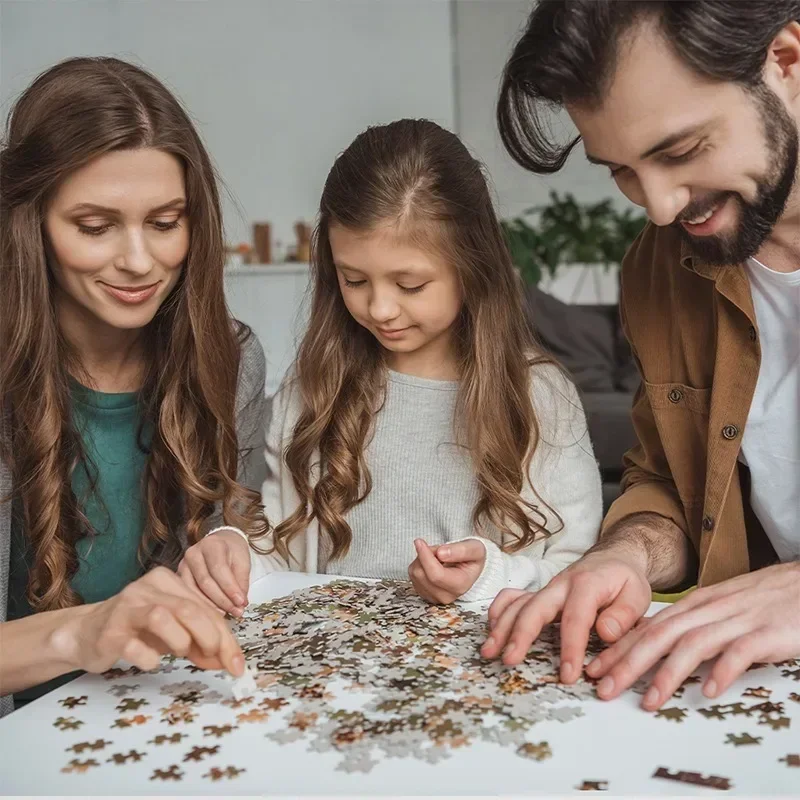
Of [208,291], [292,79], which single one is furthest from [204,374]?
[292,79]

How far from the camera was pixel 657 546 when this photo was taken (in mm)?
2137

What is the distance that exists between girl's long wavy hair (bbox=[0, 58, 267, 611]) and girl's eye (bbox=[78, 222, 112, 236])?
106mm

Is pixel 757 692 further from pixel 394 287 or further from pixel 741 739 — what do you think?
pixel 394 287

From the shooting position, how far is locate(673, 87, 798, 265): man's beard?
174 cm

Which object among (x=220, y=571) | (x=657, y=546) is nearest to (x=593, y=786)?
(x=220, y=571)

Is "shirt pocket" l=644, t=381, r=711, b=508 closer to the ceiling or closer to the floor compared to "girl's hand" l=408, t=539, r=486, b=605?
closer to the ceiling

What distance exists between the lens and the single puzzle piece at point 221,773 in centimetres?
114

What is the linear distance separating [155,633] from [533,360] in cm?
151

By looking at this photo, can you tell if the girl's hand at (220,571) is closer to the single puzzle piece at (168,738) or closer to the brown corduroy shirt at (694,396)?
the single puzzle piece at (168,738)

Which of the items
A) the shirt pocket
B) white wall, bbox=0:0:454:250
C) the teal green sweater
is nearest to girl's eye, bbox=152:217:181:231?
the teal green sweater

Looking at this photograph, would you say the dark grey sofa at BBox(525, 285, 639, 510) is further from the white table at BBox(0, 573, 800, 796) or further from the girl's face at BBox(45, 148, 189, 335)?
the white table at BBox(0, 573, 800, 796)

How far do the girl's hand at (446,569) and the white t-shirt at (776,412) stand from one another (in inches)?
28.6

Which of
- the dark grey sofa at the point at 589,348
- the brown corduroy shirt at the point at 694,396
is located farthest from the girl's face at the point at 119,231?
the dark grey sofa at the point at 589,348

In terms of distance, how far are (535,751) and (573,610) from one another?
1.09 feet
